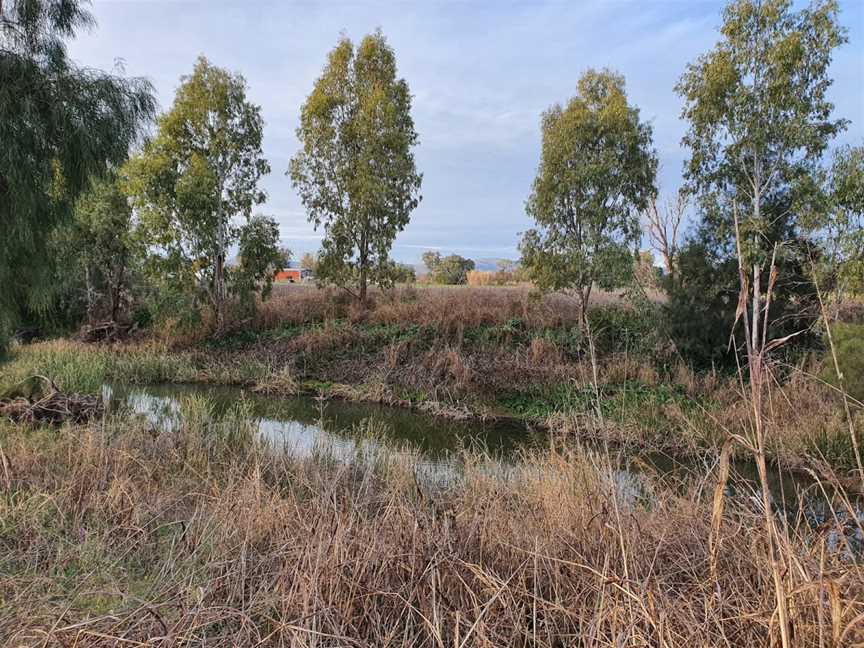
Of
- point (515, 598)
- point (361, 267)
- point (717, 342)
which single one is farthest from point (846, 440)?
point (361, 267)

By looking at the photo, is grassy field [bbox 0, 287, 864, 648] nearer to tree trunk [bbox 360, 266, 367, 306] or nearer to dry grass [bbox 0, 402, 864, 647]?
dry grass [bbox 0, 402, 864, 647]

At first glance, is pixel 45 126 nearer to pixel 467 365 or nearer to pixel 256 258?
pixel 467 365

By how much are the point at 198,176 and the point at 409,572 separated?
14.6 m

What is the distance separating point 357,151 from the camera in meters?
16.0

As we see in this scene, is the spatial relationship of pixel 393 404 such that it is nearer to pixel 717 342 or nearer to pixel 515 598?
pixel 717 342

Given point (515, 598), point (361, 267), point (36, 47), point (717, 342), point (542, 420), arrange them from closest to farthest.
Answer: point (515, 598)
point (36, 47)
point (542, 420)
point (717, 342)
point (361, 267)

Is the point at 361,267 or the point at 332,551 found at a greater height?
the point at 361,267

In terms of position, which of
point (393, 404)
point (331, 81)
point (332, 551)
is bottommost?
point (393, 404)

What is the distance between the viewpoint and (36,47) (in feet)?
17.6

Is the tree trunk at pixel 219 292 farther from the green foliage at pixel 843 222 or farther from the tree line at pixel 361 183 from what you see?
the green foliage at pixel 843 222

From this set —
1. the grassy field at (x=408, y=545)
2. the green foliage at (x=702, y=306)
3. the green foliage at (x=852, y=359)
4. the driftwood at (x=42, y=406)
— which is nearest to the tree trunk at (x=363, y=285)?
the green foliage at (x=702, y=306)

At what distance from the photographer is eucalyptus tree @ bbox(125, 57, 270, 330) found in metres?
14.6

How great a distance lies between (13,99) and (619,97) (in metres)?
11.2

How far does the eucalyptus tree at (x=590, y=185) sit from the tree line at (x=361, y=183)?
0.14ft
